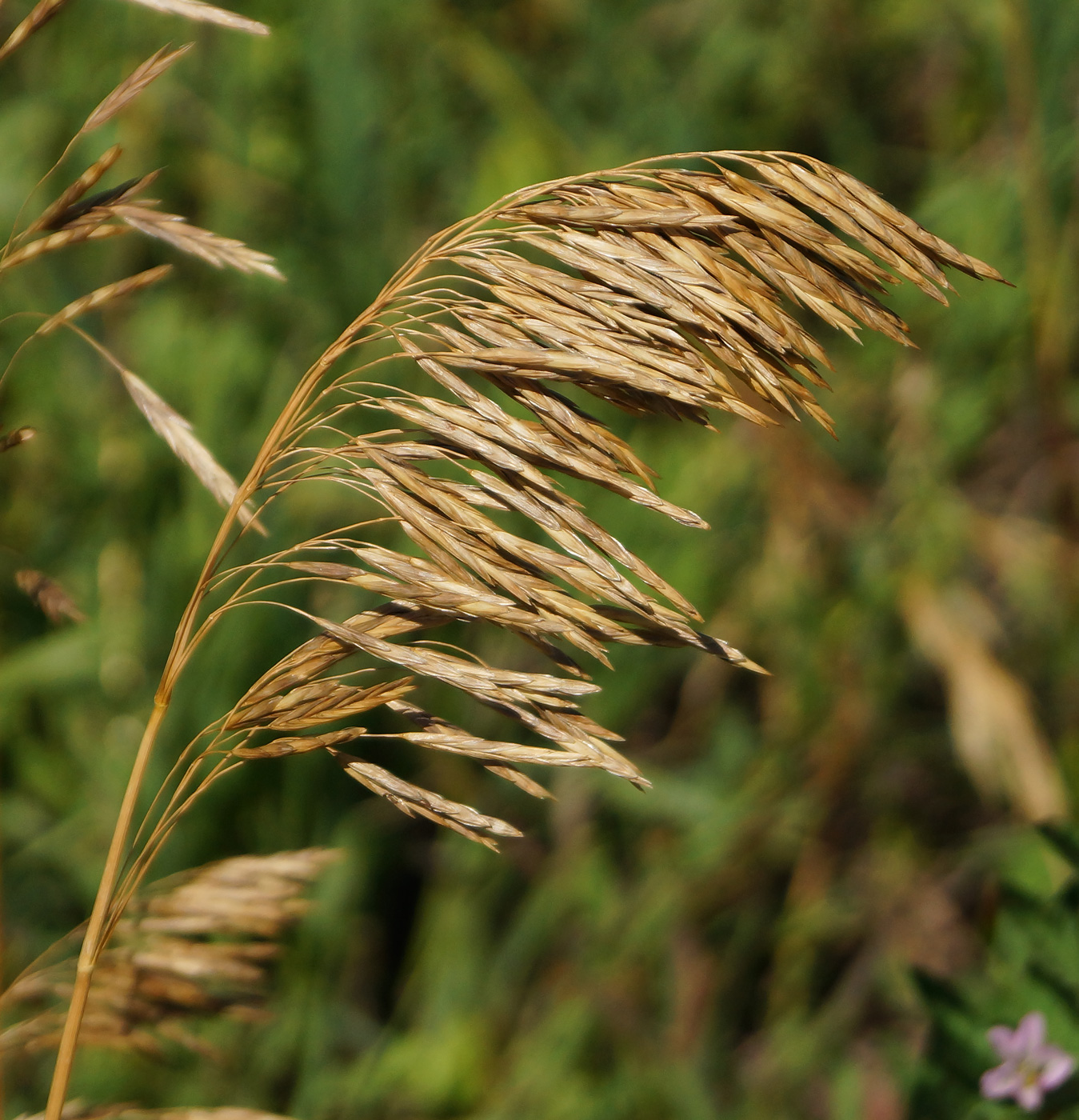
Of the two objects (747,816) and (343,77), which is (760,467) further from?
(343,77)

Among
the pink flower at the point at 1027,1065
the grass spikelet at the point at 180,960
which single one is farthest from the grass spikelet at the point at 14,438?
the pink flower at the point at 1027,1065

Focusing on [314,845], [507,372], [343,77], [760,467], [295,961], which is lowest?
[295,961]

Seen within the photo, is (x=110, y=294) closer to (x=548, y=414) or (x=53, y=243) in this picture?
(x=53, y=243)

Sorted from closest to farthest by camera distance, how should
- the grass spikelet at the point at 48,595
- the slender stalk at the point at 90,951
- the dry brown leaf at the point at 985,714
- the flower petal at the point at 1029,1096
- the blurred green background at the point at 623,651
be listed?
the slender stalk at the point at 90,951, the grass spikelet at the point at 48,595, the flower petal at the point at 1029,1096, the blurred green background at the point at 623,651, the dry brown leaf at the point at 985,714

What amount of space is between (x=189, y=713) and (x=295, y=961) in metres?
0.35

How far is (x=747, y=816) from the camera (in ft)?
5.31

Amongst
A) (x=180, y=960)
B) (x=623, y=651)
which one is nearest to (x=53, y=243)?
(x=180, y=960)

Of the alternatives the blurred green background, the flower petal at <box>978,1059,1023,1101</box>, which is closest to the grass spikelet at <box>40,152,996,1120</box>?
the flower petal at <box>978,1059,1023,1101</box>

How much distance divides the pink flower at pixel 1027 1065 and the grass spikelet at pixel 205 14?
852 millimetres

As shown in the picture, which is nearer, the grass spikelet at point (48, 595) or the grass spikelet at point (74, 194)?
the grass spikelet at point (74, 194)

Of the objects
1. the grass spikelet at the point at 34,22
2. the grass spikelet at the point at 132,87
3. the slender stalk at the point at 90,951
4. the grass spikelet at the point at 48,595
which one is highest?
the grass spikelet at the point at 34,22

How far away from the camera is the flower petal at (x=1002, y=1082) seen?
838 mm

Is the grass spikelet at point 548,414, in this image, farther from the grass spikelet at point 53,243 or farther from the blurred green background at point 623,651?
the blurred green background at point 623,651

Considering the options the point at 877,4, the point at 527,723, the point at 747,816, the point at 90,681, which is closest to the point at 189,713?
the point at 90,681
